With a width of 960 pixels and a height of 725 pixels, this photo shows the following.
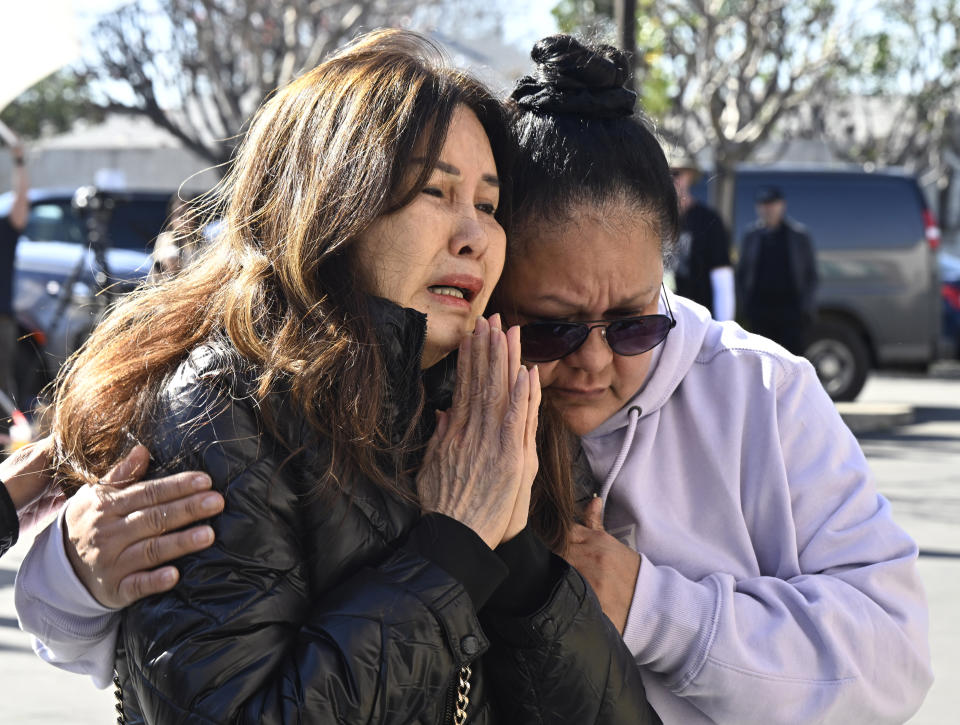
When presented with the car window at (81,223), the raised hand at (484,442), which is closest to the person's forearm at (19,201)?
the car window at (81,223)

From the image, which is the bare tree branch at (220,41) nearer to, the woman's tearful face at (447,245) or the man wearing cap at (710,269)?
the man wearing cap at (710,269)

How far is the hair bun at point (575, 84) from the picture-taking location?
8.07 feet

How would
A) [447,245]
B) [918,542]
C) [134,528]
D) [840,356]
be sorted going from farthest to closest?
[840,356] → [918,542] → [447,245] → [134,528]

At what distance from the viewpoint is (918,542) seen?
7.20 meters

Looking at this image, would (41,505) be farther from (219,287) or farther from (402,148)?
(402,148)

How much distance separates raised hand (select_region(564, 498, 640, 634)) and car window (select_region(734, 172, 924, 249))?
11783mm

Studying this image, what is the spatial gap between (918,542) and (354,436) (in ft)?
19.4

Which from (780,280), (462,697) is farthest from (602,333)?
(780,280)

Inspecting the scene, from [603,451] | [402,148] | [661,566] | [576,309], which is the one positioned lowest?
[661,566]

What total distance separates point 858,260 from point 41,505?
12.3 m

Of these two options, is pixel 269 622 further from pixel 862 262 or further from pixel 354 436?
pixel 862 262

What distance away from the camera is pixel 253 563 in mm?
1777

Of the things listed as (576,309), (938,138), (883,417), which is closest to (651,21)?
(883,417)

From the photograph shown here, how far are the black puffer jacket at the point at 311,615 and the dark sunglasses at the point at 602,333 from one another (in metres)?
0.47
